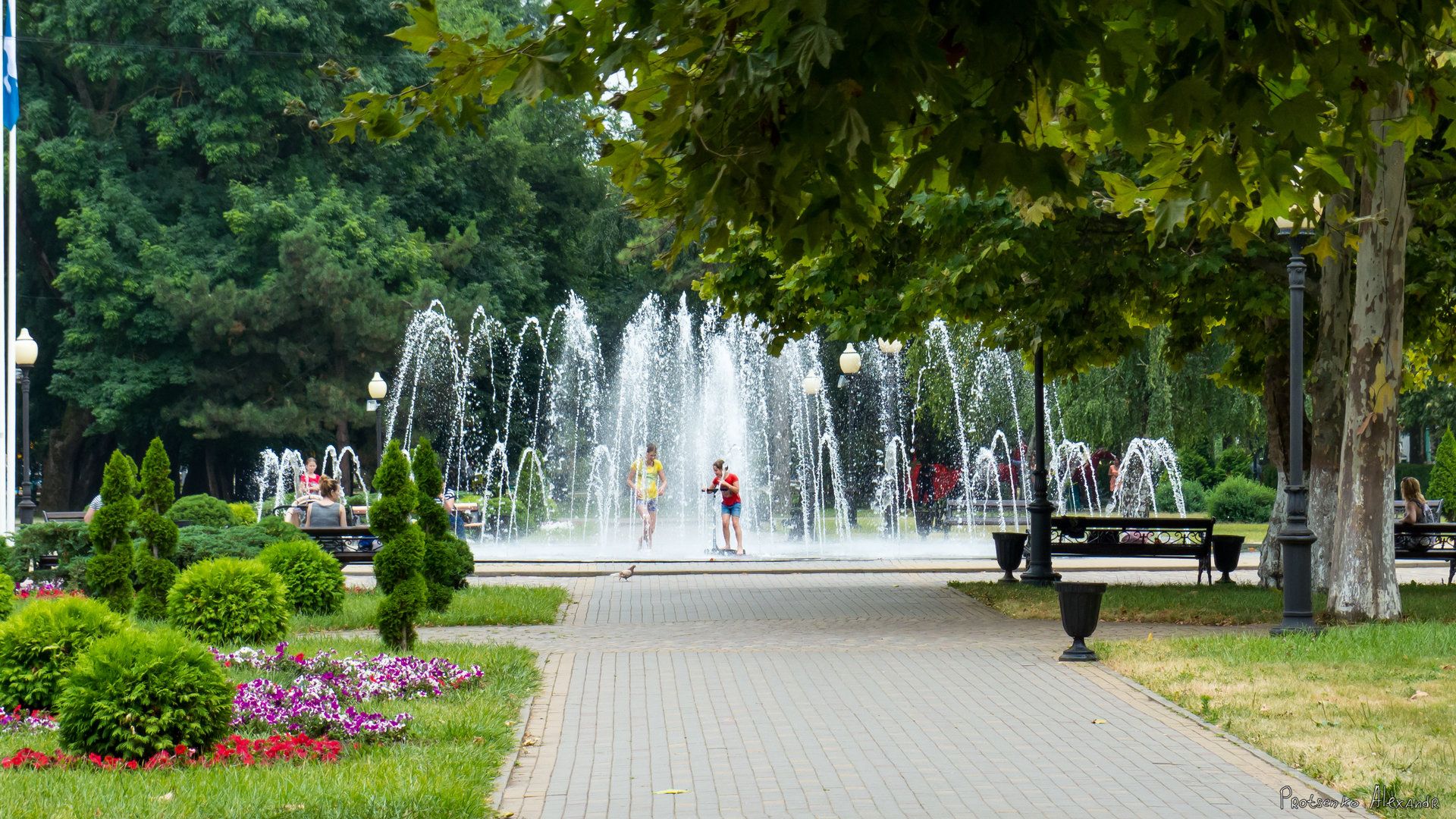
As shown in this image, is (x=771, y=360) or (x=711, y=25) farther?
(x=771, y=360)

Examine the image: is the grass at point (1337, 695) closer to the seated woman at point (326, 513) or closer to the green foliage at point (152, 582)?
the green foliage at point (152, 582)

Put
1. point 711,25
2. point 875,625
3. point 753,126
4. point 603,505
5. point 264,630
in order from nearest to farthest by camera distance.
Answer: point 753,126, point 711,25, point 264,630, point 875,625, point 603,505

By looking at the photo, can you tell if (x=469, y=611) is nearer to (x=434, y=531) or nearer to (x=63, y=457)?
(x=434, y=531)

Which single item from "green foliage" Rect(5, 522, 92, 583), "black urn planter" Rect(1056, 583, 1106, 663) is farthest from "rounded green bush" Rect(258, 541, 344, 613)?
"black urn planter" Rect(1056, 583, 1106, 663)

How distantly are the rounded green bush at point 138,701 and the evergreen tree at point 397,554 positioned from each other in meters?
3.37

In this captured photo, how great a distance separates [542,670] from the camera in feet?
35.7

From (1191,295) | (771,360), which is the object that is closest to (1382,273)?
(1191,295)

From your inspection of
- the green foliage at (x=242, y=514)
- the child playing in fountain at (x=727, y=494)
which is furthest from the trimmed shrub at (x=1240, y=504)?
the green foliage at (x=242, y=514)

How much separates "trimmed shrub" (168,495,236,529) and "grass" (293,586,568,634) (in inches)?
286

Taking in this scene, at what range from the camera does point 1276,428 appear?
55.5 feet

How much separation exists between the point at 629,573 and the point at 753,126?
14946 mm

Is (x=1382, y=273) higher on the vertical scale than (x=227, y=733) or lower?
higher

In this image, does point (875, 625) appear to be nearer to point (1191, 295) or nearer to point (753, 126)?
point (1191, 295)

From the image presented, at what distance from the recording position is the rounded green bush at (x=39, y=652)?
8.77m
